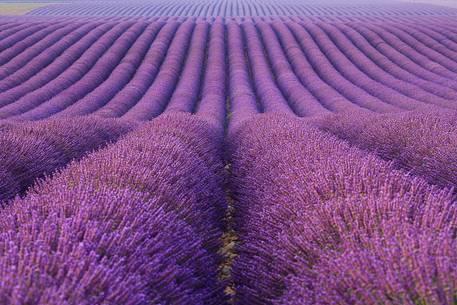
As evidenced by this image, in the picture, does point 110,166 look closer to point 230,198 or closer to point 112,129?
point 230,198

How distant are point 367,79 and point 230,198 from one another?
13056 mm

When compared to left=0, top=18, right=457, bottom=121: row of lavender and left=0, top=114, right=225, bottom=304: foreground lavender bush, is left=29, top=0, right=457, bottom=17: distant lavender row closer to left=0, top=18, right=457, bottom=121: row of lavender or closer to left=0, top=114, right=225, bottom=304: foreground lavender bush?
left=0, top=18, right=457, bottom=121: row of lavender

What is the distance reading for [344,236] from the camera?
2.37 m

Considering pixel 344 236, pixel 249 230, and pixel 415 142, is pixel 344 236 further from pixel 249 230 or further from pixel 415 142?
pixel 415 142

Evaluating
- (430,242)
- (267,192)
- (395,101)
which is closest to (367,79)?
(395,101)

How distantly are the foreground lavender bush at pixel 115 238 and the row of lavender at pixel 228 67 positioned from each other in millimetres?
8855

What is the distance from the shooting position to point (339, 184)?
3.11 meters

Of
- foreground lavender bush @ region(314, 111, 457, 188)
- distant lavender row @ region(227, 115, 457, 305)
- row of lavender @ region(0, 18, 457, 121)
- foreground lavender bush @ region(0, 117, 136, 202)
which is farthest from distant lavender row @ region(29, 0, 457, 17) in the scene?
distant lavender row @ region(227, 115, 457, 305)

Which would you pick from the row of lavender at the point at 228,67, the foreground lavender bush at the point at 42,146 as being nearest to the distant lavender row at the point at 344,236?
the foreground lavender bush at the point at 42,146

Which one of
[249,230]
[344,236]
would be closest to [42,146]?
[249,230]

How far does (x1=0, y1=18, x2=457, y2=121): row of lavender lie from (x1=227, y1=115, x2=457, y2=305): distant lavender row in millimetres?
9212

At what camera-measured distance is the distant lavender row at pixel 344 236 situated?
185 cm

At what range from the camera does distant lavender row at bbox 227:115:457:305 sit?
185 cm

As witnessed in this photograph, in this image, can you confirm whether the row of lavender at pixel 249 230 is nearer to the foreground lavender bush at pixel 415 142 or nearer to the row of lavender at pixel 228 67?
the foreground lavender bush at pixel 415 142
